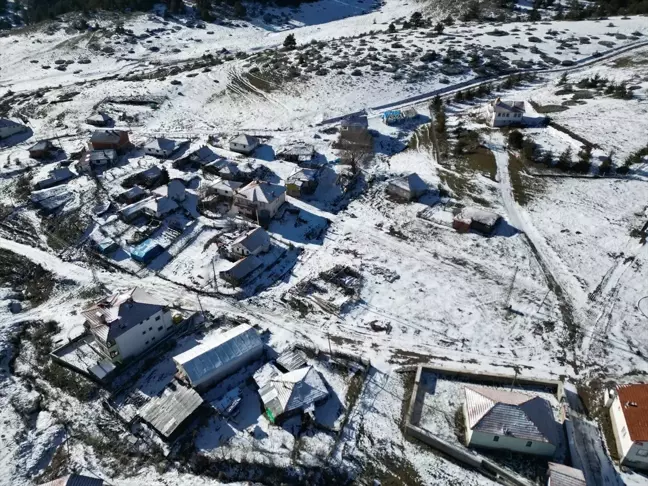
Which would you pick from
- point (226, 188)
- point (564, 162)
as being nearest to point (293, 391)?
point (226, 188)

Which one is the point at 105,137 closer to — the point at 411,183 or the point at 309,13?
the point at 411,183

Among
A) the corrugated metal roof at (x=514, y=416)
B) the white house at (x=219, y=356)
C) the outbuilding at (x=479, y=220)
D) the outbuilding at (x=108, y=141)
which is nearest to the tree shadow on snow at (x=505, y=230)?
the outbuilding at (x=479, y=220)

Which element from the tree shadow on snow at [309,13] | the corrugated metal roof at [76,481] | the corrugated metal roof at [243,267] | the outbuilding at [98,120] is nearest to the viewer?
the corrugated metal roof at [76,481]

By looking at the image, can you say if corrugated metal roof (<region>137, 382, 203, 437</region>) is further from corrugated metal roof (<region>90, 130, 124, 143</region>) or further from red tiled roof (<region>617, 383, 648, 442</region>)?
corrugated metal roof (<region>90, 130, 124, 143</region>)

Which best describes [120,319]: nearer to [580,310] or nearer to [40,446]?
[40,446]

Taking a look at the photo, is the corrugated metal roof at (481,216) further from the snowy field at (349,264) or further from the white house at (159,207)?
the white house at (159,207)

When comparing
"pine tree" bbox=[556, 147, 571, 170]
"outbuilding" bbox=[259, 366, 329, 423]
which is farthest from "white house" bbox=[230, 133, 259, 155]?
"pine tree" bbox=[556, 147, 571, 170]

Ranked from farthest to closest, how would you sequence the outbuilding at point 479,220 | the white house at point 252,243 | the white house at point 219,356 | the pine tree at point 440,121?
1. the pine tree at point 440,121
2. the outbuilding at point 479,220
3. the white house at point 252,243
4. the white house at point 219,356

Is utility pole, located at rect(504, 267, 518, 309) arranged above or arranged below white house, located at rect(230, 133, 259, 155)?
below
